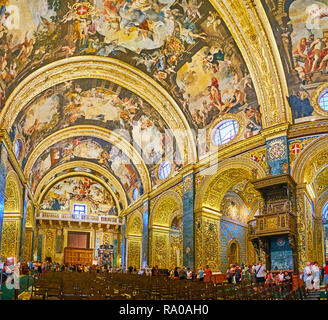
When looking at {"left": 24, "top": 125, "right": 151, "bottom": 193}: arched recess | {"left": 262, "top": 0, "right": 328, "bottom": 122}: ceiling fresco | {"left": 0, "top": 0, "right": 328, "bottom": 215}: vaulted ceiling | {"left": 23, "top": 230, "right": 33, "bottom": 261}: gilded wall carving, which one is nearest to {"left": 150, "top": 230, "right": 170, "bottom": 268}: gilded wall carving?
{"left": 24, "top": 125, "right": 151, "bottom": 193}: arched recess

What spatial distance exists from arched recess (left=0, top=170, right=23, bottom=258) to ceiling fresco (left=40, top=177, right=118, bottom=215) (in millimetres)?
12042

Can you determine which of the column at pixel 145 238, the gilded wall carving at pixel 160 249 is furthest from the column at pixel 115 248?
the gilded wall carving at pixel 160 249

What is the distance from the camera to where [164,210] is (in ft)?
88.2

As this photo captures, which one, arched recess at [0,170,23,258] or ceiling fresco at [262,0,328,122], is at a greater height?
ceiling fresco at [262,0,328,122]

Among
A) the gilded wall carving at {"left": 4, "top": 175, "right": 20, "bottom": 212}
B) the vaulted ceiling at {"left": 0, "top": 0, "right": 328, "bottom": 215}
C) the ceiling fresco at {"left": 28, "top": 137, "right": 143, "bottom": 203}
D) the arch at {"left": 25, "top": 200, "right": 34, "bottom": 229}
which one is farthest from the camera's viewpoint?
the arch at {"left": 25, "top": 200, "right": 34, "bottom": 229}

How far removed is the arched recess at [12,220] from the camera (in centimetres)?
2286

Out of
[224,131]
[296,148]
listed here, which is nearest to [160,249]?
[224,131]

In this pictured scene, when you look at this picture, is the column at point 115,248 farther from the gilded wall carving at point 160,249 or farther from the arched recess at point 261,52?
the arched recess at point 261,52

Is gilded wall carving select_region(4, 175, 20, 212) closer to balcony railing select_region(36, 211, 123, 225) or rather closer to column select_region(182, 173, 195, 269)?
column select_region(182, 173, 195, 269)

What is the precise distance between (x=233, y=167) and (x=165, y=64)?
260 inches

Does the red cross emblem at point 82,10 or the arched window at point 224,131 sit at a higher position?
the red cross emblem at point 82,10

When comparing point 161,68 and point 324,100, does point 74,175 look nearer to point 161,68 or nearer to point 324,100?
point 161,68

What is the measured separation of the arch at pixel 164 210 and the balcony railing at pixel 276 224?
Answer: 1012 centimetres

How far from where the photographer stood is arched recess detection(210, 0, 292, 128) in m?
15.8
